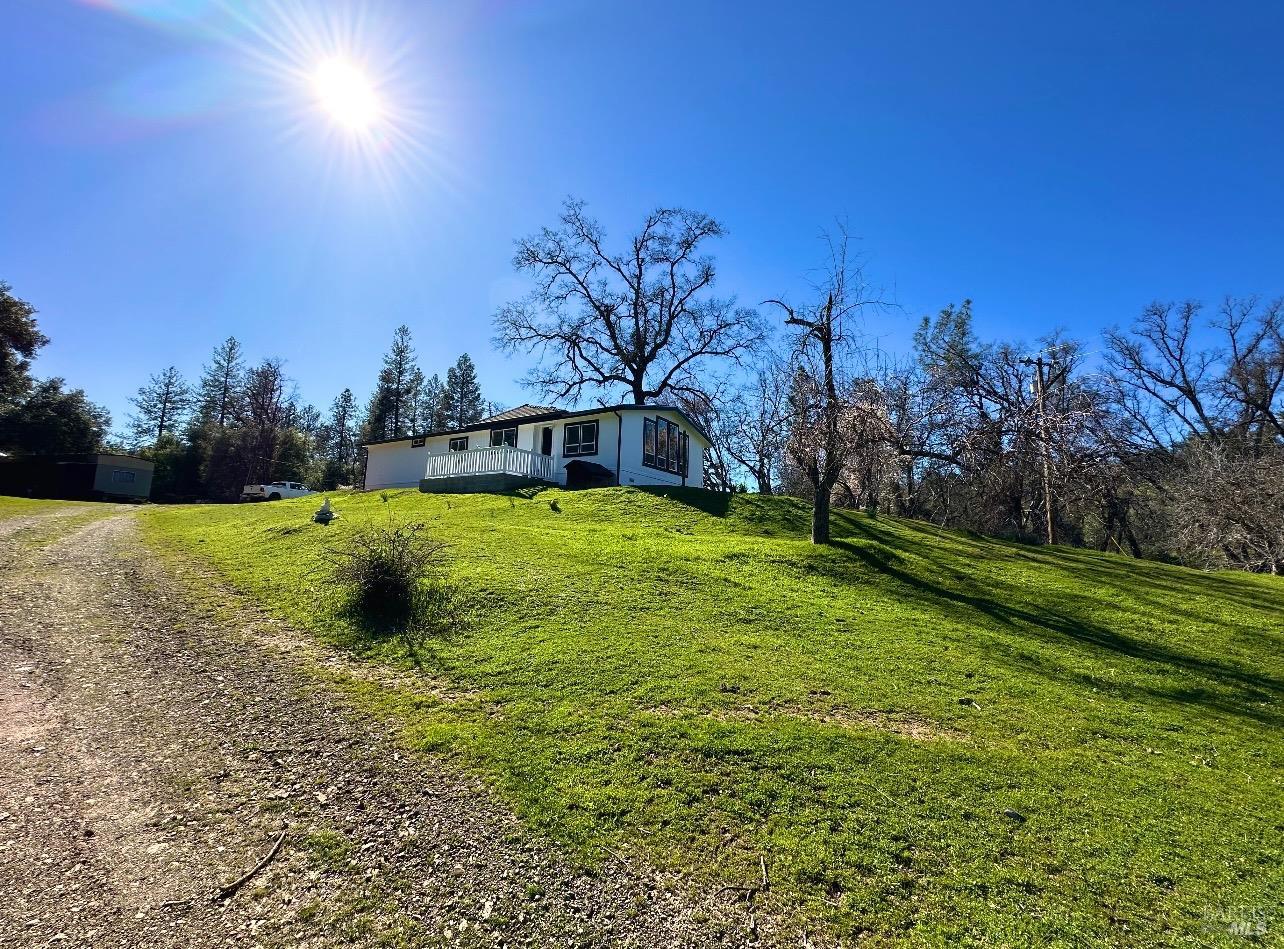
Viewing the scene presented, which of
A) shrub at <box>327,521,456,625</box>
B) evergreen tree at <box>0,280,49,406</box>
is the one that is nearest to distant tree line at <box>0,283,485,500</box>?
evergreen tree at <box>0,280,49,406</box>

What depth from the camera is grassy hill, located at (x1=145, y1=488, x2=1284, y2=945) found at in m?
3.25

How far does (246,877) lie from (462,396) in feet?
194

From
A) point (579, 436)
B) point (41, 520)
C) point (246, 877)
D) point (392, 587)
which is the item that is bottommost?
point (246, 877)

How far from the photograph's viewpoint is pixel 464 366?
59250 mm

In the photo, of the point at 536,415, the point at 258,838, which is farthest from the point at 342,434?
the point at 258,838

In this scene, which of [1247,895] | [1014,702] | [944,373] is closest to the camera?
[1247,895]

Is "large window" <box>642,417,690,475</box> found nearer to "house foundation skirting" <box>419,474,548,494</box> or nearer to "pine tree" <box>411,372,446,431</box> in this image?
"house foundation skirting" <box>419,474,548,494</box>

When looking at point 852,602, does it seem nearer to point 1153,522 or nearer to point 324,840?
point 324,840

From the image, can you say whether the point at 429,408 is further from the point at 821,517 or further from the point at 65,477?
the point at 821,517

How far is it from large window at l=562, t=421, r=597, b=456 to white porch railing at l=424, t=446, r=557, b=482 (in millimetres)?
1457

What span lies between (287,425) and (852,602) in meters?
53.3

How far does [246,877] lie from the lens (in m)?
3.08

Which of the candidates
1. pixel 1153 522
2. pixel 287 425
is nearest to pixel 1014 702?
pixel 1153 522

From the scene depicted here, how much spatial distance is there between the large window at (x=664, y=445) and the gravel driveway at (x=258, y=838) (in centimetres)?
1807
